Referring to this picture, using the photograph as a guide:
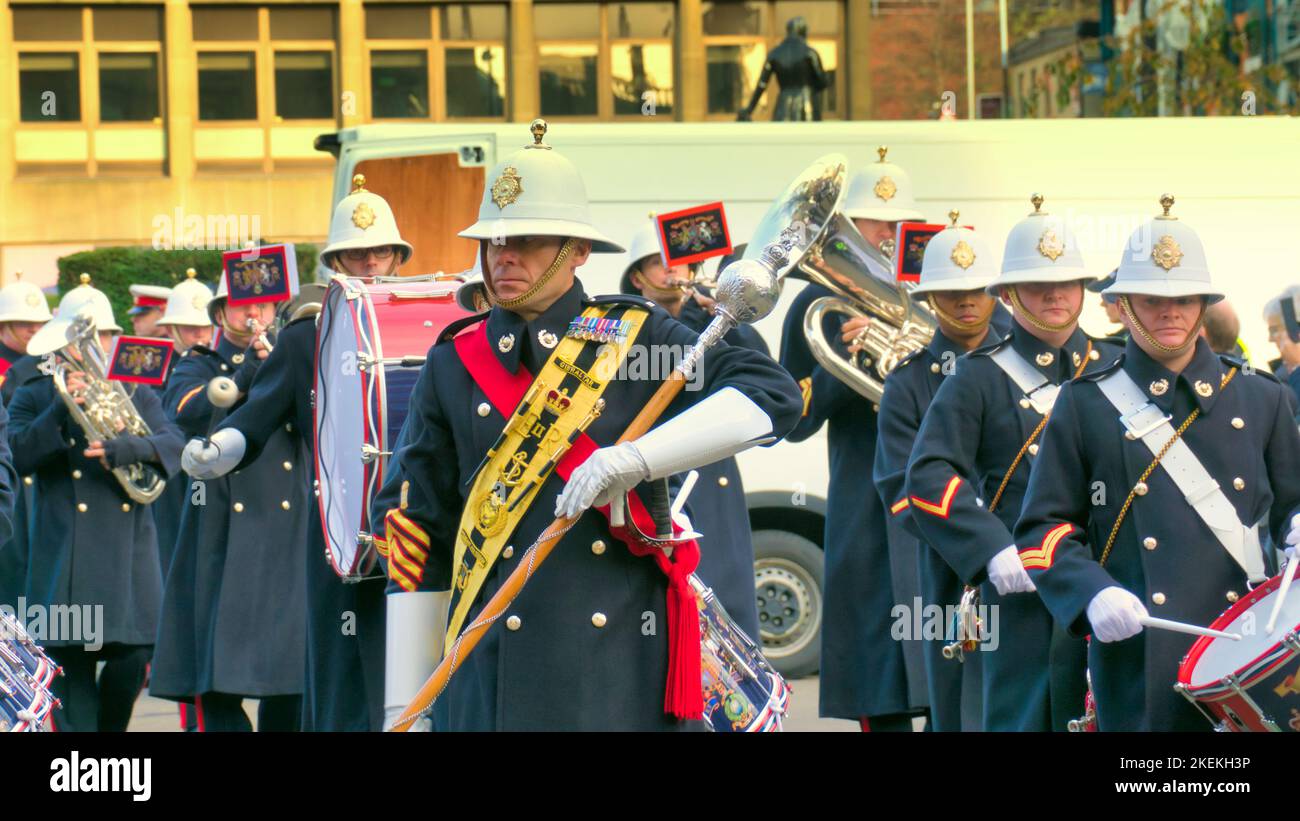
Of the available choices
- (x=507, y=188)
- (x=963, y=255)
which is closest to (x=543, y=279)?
(x=507, y=188)

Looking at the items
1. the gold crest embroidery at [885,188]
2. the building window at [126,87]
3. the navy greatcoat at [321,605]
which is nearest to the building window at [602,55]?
the building window at [126,87]

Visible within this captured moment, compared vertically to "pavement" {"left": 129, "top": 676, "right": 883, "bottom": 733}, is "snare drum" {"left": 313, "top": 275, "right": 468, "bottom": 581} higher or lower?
higher

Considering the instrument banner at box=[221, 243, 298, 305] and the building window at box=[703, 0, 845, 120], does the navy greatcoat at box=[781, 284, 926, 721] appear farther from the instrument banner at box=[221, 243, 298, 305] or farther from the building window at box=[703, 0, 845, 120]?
the building window at box=[703, 0, 845, 120]

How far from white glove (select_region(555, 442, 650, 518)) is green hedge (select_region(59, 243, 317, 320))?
65.3 ft

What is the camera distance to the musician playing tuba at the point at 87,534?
9.91 m

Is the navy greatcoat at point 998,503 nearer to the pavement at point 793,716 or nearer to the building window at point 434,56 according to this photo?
the pavement at point 793,716

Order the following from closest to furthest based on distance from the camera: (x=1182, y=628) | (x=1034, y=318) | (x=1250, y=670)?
(x=1250, y=670) < (x=1182, y=628) < (x=1034, y=318)

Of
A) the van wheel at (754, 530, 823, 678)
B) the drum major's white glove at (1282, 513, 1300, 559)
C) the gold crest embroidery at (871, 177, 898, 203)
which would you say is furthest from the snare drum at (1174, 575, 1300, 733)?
the van wheel at (754, 530, 823, 678)

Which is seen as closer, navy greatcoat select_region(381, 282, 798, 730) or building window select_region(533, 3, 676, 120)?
navy greatcoat select_region(381, 282, 798, 730)

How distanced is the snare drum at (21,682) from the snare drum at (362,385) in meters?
1.11

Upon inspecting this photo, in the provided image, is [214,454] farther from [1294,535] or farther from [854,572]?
[1294,535]

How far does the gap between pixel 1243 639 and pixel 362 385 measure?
2937 mm

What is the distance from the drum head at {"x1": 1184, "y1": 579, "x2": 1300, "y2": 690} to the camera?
5.25 metres

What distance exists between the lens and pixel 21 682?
596cm
